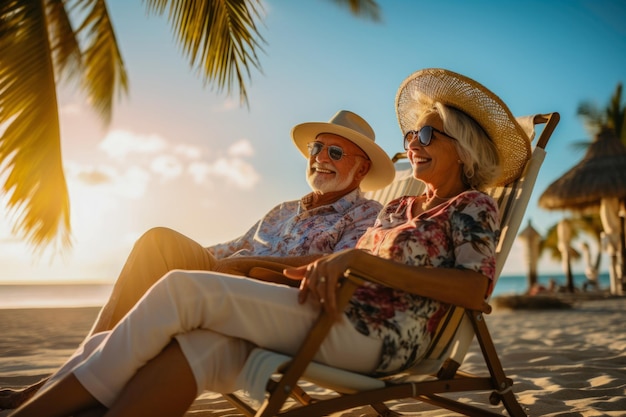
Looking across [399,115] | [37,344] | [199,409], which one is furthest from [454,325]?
[37,344]

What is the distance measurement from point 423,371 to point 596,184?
16690 millimetres

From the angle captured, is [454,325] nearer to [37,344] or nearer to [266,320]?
[266,320]

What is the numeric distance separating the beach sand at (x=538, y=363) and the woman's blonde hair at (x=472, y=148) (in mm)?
1321

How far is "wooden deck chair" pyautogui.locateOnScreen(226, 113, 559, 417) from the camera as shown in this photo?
1.82 m

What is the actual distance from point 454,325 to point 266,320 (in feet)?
2.76

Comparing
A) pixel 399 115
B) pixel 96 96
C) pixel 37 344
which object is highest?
pixel 96 96

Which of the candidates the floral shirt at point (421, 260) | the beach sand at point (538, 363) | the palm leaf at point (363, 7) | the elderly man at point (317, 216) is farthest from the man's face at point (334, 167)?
the palm leaf at point (363, 7)

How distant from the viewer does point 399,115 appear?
3.35 meters

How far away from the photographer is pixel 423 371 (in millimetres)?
2199

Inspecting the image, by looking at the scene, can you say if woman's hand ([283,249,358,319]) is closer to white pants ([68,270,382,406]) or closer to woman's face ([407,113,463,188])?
white pants ([68,270,382,406])

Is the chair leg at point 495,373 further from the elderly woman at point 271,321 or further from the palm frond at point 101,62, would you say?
the palm frond at point 101,62

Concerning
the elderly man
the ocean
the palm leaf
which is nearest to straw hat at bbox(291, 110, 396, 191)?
the elderly man

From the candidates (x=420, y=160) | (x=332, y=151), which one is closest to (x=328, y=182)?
(x=332, y=151)

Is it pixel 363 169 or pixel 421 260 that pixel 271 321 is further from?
pixel 363 169
